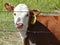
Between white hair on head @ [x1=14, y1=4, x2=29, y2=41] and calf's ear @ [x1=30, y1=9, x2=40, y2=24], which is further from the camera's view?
calf's ear @ [x1=30, y1=9, x2=40, y2=24]

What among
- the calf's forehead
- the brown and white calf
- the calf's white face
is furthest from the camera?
the brown and white calf

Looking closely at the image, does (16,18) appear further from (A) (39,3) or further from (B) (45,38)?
(A) (39,3)

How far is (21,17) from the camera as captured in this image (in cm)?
516

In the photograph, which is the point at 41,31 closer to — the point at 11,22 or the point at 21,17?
the point at 21,17

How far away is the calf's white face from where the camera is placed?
5067 millimetres

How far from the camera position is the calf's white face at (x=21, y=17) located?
507 centimetres

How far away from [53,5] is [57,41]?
3.02 m

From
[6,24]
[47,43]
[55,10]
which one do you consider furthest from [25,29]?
[55,10]

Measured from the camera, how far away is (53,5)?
843 cm

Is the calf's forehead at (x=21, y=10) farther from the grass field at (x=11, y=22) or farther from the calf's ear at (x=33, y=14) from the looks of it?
the grass field at (x=11, y=22)

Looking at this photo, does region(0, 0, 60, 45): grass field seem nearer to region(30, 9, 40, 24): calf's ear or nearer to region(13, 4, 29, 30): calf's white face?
region(13, 4, 29, 30): calf's white face

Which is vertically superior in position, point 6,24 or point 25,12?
point 25,12

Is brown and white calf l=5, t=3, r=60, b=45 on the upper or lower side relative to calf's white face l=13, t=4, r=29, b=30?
lower

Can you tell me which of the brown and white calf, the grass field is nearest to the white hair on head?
the brown and white calf
